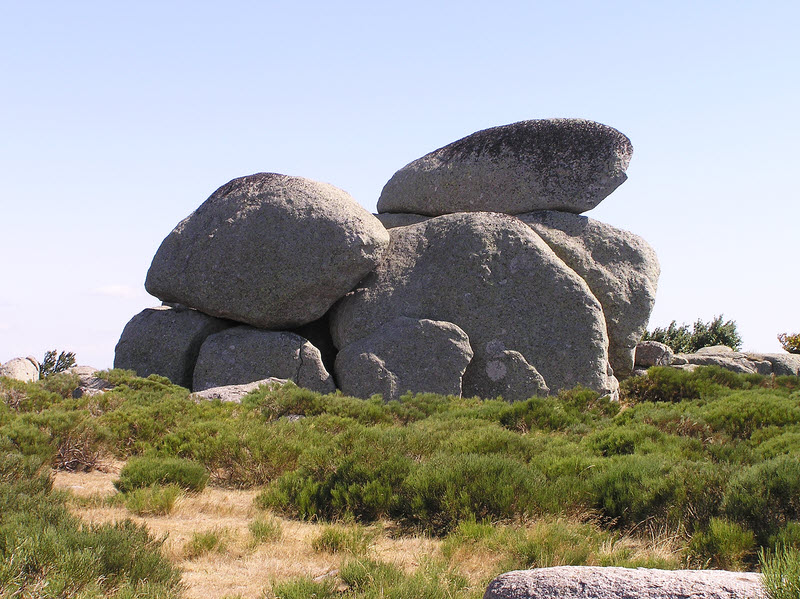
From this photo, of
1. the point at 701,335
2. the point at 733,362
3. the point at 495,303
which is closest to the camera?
the point at 495,303

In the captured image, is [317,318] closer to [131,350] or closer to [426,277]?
[426,277]

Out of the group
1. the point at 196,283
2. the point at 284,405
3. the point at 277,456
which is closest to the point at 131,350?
the point at 196,283

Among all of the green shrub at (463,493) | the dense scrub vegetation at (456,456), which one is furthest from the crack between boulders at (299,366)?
the green shrub at (463,493)

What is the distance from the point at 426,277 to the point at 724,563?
10286mm

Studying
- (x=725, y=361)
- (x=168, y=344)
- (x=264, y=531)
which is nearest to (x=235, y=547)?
(x=264, y=531)

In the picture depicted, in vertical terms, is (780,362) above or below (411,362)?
below

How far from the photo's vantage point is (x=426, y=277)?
15.3 m

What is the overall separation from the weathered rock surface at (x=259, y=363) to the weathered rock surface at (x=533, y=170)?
5666 millimetres

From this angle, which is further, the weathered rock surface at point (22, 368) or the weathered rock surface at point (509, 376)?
the weathered rock surface at point (22, 368)

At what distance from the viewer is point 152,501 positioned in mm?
6816

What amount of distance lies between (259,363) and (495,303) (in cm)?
485

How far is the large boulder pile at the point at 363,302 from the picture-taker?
1451 centimetres

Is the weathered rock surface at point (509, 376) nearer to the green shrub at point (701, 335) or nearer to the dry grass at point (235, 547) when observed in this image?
the dry grass at point (235, 547)

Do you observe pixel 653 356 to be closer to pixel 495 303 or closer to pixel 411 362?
pixel 495 303
